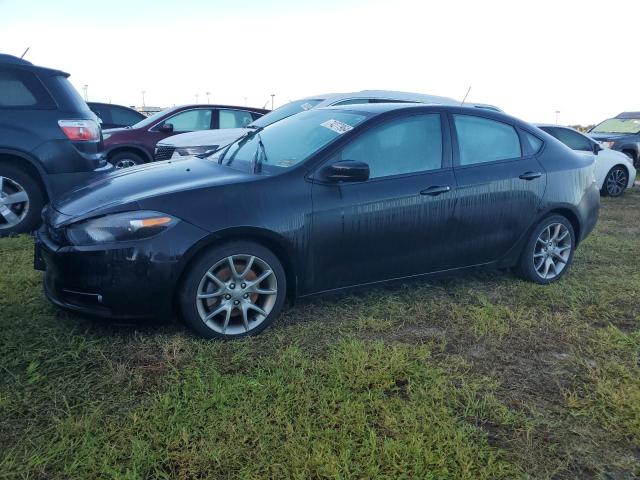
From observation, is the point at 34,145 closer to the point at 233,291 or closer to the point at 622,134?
the point at 233,291

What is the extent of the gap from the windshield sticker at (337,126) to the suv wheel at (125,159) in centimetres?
628

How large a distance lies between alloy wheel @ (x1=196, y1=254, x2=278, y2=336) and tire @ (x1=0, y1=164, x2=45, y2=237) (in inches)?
122

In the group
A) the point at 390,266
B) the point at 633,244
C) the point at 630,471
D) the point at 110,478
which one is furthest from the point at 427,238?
the point at 633,244

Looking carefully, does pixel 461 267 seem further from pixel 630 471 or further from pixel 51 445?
pixel 51 445

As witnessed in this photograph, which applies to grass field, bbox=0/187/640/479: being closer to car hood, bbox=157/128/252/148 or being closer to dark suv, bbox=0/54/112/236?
dark suv, bbox=0/54/112/236

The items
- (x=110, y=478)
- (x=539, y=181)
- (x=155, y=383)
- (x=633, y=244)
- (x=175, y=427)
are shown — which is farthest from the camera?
(x=633, y=244)

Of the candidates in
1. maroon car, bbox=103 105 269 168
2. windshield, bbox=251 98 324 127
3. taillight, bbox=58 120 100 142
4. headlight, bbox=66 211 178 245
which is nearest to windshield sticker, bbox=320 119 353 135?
headlight, bbox=66 211 178 245

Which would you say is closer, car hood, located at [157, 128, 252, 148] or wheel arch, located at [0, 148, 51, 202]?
wheel arch, located at [0, 148, 51, 202]

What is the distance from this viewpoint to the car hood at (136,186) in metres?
3.23

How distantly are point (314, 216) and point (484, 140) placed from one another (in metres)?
1.64

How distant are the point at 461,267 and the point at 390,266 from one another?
0.69m

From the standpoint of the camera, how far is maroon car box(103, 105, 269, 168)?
370 inches

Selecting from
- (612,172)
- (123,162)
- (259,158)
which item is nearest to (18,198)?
(259,158)

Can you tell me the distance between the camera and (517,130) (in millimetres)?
4438
